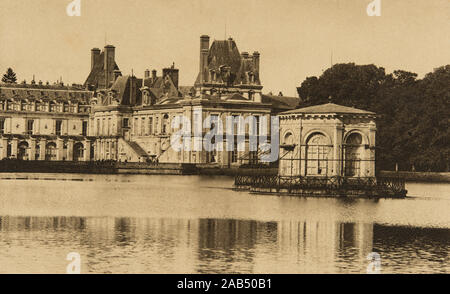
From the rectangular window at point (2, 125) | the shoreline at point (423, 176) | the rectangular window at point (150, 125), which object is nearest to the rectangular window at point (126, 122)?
the rectangular window at point (150, 125)

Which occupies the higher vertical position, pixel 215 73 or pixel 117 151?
pixel 215 73

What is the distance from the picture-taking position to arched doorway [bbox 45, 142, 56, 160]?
125250mm

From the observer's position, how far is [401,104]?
295ft

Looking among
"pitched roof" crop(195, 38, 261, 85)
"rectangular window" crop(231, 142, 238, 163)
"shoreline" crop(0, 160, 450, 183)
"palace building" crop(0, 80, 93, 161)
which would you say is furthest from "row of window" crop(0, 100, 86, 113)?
"shoreline" crop(0, 160, 450, 183)

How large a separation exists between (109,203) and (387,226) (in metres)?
15.7

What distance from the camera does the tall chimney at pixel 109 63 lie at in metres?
134

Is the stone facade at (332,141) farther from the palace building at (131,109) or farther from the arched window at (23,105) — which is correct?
the arched window at (23,105)

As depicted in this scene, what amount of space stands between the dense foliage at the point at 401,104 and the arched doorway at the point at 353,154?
22353mm

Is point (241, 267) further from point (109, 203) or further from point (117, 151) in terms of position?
point (117, 151)

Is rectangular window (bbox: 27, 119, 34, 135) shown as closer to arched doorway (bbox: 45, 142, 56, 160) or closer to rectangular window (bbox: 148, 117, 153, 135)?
arched doorway (bbox: 45, 142, 56, 160)

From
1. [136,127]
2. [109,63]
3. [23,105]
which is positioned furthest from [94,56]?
[136,127]

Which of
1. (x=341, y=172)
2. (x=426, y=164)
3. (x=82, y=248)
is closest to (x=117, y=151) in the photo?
(x=426, y=164)

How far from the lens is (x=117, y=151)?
12231 centimetres

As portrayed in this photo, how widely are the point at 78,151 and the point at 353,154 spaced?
74.8 metres
